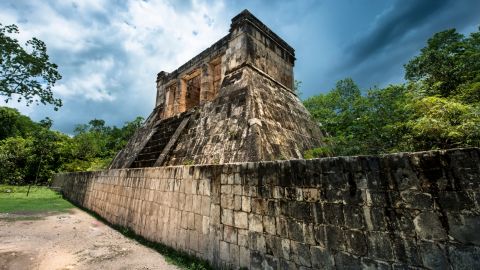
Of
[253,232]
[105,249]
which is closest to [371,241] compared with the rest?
[253,232]

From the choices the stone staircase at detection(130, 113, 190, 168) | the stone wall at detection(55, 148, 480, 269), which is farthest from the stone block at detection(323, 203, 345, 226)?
the stone staircase at detection(130, 113, 190, 168)

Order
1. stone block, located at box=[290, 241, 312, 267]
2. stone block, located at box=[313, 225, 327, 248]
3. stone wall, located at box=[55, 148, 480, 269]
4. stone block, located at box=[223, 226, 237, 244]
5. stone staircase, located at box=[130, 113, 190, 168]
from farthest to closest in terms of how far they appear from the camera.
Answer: stone staircase, located at box=[130, 113, 190, 168], stone block, located at box=[223, 226, 237, 244], stone block, located at box=[290, 241, 312, 267], stone block, located at box=[313, 225, 327, 248], stone wall, located at box=[55, 148, 480, 269]

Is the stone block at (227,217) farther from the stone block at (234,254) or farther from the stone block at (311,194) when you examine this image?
the stone block at (311,194)

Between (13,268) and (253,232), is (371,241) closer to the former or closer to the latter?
(253,232)

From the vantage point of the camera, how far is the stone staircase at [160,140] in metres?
8.71

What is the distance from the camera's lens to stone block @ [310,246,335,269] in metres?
2.66

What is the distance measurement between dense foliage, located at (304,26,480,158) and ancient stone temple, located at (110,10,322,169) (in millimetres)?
1494

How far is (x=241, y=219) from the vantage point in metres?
3.70

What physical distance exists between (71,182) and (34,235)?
31.7ft

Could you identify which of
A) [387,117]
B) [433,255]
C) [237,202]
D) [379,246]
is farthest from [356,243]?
[387,117]

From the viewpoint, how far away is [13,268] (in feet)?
12.6

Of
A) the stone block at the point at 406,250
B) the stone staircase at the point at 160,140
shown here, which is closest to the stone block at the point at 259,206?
the stone block at the point at 406,250

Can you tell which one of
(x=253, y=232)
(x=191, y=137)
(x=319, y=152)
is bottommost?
(x=253, y=232)

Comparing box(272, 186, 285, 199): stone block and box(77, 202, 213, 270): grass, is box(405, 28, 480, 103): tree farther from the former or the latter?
box(77, 202, 213, 270): grass
